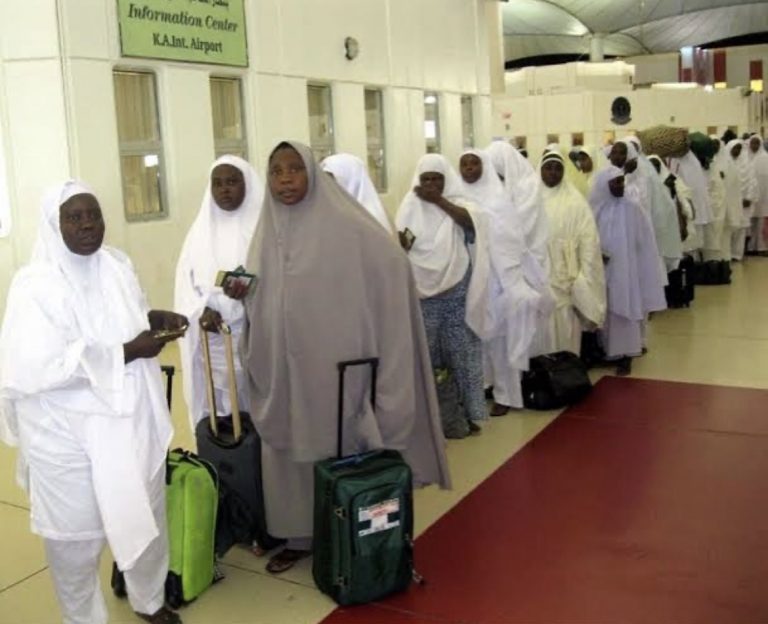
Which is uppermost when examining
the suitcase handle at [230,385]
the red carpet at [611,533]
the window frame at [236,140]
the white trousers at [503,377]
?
the window frame at [236,140]

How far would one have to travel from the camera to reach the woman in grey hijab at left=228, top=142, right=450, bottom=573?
3.00m

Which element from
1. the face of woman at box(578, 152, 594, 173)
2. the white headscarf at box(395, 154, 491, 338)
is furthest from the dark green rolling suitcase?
the face of woman at box(578, 152, 594, 173)

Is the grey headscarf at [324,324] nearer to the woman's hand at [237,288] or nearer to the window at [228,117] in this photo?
the woman's hand at [237,288]

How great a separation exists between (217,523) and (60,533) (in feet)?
2.68

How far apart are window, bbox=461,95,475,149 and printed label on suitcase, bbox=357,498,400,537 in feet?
30.5

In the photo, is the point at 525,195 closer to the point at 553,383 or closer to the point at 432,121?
the point at 553,383

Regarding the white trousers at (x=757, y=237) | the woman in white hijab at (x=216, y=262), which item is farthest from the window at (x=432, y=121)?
the woman in white hijab at (x=216, y=262)

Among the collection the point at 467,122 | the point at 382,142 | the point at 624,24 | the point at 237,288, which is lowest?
the point at 237,288

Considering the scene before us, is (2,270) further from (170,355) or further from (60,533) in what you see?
(60,533)

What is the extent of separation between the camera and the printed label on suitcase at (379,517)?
2.83 m

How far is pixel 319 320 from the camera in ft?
9.81

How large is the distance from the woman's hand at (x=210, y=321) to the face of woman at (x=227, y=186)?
496 millimetres

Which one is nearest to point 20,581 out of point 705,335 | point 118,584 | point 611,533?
point 118,584

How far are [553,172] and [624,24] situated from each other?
91.3 ft
